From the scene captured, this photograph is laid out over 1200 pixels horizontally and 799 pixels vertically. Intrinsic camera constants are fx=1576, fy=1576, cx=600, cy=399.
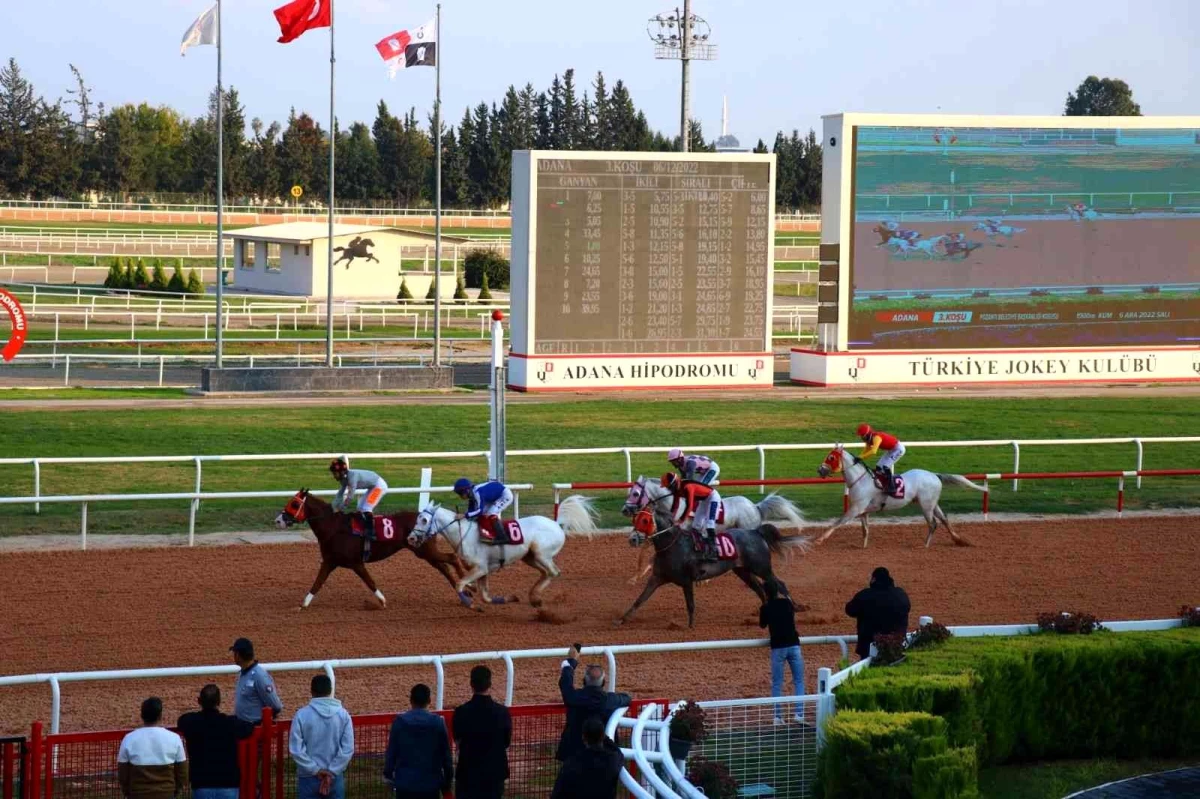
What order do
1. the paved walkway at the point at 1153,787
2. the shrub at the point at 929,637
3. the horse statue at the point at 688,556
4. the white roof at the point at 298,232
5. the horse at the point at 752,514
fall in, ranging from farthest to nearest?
1. the white roof at the point at 298,232
2. the horse at the point at 752,514
3. the horse statue at the point at 688,556
4. the shrub at the point at 929,637
5. the paved walkway at the point at 1153,787

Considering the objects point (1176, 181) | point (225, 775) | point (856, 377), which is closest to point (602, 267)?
point (856, 377)

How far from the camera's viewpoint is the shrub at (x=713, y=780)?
22.5 ft

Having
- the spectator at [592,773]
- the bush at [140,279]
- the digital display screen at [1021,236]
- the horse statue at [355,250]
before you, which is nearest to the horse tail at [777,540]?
the spectator at [592,773]

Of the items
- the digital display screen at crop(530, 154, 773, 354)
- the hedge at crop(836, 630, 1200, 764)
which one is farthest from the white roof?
the hedge at crop(836, 630, 1200, 764)

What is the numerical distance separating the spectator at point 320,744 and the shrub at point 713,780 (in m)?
1.58

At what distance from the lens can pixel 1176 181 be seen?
28.4 metres

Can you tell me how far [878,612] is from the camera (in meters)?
9.43

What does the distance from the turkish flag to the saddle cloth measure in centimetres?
1798

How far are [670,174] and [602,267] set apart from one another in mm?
2000

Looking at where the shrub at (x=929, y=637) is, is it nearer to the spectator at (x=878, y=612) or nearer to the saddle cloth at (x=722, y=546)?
the spectator at (x=878, y=612)

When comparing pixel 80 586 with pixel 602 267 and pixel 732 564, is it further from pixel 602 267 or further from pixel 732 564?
pixel 602 267

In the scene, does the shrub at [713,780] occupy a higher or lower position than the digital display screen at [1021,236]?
lower

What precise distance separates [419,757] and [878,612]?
11.5 feet

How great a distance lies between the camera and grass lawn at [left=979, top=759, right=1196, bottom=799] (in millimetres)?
8297
